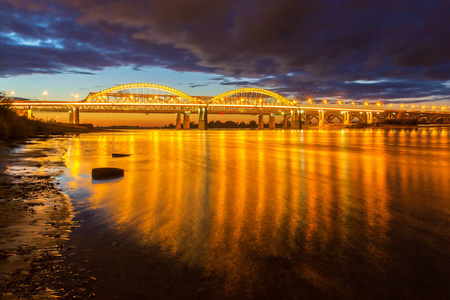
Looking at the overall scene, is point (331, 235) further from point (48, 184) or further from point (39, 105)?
point (39, 105)

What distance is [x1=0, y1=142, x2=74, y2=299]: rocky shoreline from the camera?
8.27 ft

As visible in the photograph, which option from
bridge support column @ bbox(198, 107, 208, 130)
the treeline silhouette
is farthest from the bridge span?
the treeline silhouette

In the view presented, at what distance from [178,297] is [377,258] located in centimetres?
187

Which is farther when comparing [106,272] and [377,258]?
[377,258]

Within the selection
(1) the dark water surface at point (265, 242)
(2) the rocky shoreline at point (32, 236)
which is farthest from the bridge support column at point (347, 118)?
(2) the rocky shoreline at point (32, 236)

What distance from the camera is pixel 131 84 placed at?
158750 millimetres

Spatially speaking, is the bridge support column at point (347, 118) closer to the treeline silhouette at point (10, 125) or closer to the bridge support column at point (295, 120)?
the bridge support column at point (295, 120)

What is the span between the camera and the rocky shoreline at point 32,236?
252 cm

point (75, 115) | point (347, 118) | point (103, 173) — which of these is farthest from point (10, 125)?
point (347, 118)

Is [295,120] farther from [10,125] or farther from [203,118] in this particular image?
[10,125]

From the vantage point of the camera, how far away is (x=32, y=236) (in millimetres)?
3709

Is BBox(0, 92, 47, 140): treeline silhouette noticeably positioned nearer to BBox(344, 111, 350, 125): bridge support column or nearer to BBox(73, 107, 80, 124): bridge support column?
BBox(73, 107, 80, 124): bridge support column

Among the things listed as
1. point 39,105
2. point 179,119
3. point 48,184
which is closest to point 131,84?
point 179,119

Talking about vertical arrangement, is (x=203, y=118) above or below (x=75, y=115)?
below
